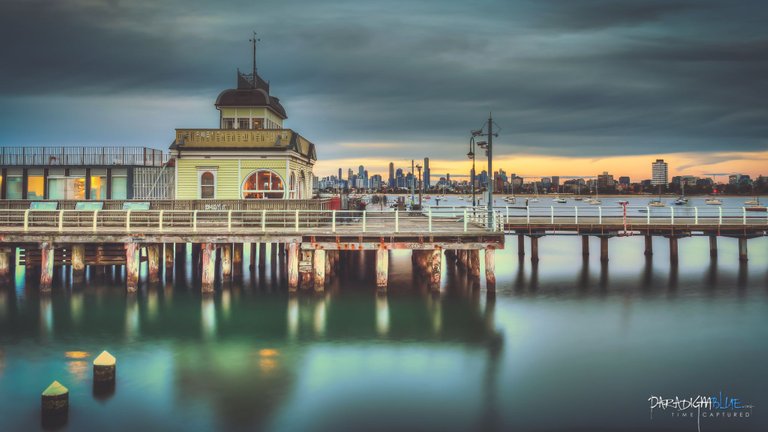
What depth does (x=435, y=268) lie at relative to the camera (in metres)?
27.0

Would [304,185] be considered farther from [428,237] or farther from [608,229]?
[608,229]

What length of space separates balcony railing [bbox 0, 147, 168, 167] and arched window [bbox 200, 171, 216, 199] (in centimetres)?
540

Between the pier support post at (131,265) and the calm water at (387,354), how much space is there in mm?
590

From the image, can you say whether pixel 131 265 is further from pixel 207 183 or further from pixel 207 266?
pixel 207 183

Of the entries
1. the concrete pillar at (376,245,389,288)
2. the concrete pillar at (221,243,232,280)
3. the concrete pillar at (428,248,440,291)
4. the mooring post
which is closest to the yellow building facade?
the concrete pillar at (221,243,232,280)

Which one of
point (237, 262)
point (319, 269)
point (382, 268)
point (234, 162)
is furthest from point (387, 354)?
point (237, 262)

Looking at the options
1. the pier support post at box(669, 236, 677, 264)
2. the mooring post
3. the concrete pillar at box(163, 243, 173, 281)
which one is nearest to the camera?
the mooring post

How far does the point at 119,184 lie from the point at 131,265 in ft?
31.4

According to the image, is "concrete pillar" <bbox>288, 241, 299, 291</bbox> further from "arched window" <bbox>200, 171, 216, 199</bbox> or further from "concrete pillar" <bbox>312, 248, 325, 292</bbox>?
"arched window" <bbox>200, 171, 216, 199</bbox>

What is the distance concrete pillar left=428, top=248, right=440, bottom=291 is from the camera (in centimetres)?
2680

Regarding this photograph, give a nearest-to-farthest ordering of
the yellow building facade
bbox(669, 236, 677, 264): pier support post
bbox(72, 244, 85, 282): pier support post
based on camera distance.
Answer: bbox(72, 244, 85, 282): pier support post
the yellow building facade
bbox(669, 236, 677, 264): pier support post

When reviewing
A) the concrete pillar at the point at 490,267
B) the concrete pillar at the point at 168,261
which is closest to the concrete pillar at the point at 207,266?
the concrete pillar at the point at 168,261

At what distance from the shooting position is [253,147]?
97.6 feet

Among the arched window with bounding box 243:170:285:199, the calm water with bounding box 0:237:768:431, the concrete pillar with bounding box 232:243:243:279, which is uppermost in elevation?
the arched window with bounding box 243:170:285:199
